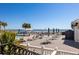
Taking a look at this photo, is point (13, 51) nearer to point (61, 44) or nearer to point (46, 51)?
point (46, 51)

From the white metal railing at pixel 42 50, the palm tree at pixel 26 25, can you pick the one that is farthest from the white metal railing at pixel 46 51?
the palm tree at pixel 26 25

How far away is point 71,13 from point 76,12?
3.9 inches

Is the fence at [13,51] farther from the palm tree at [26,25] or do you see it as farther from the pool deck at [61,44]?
the palm tree at [26,25]

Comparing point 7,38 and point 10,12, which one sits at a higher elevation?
point 10,12

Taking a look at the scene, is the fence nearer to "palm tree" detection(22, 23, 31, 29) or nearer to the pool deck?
the pool deck

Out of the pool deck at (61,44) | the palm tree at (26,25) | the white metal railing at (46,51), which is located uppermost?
the palm tree at (26,25)

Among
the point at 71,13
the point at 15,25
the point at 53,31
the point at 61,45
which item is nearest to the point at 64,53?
the point at 61,45

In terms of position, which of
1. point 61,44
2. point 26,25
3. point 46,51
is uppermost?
point 26,25

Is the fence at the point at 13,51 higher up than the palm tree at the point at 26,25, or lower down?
lower down

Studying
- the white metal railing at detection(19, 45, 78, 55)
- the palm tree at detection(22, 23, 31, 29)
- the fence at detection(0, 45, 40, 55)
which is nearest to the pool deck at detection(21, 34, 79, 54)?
the white metal railing at detection(19, 45, 78, 55)

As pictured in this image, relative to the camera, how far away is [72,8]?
467 cm

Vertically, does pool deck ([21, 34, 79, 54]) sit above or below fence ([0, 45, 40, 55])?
above

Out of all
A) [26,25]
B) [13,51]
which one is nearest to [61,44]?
[26,25]
